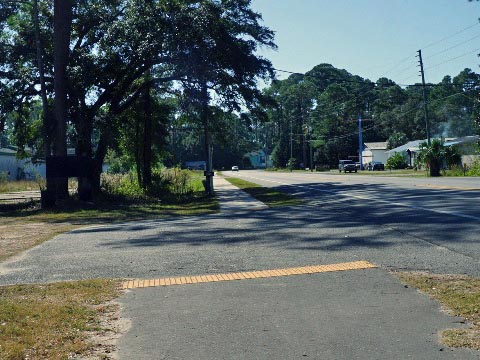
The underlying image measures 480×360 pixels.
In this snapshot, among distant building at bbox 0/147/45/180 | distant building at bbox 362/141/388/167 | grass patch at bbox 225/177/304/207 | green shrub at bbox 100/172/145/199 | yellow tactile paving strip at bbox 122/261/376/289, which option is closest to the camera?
yellow tactile paving strip at bbox 122/261/376/289

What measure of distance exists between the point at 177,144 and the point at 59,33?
94.3 m

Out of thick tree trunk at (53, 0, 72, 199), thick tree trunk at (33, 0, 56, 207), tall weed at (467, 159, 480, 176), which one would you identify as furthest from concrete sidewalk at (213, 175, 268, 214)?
tall weed at (467, 159, 480, 176)

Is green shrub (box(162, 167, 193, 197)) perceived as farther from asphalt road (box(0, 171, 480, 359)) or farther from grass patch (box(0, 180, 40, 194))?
asphalt road (box(0, 171, 480, 359))

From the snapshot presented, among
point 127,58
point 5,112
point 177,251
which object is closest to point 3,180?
point 5,112

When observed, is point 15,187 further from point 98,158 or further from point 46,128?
point 46,128

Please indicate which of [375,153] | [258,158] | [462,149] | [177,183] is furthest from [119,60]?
[258,158]

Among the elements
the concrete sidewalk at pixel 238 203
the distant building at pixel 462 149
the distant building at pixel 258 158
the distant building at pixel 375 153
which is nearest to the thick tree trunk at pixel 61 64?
the concrete sidewalk at pixel 238 203

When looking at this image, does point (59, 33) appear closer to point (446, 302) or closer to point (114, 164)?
point (446, 302)

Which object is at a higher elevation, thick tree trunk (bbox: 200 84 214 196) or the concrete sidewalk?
thick tree trunk (bbox: 200 84 214 196)

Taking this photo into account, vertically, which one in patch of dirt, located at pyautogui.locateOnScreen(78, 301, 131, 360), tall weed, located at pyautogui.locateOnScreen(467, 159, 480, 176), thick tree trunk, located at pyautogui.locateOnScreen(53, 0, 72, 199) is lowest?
patch of dirt, located at pyautogui.locateOnScreen(78, 301, 131, 360)

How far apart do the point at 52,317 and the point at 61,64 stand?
77.2 feet

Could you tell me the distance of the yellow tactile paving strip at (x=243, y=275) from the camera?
8289 mm

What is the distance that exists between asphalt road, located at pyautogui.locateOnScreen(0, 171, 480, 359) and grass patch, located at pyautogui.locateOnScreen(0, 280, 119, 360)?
1.35 feet

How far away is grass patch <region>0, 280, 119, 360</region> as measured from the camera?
17.7 ft
